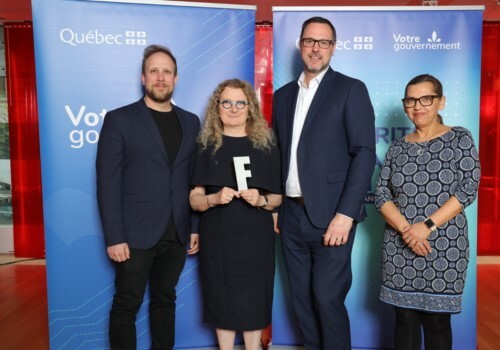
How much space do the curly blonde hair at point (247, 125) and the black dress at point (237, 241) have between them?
4 centimetres

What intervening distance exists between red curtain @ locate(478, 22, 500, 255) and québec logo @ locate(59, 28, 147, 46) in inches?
174

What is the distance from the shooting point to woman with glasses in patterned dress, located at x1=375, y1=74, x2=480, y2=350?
2.06 metres

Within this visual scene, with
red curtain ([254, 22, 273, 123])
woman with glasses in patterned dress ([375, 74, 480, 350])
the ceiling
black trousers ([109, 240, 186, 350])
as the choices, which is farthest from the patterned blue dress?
the ceiling

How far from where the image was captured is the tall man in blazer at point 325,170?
2.15m

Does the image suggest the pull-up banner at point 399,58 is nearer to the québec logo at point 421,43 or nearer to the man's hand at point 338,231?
the québec logo at point 421,43

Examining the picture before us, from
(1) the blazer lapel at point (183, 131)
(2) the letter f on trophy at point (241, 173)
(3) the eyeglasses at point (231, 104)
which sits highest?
(3) the eyeglasses at point (231, 104)

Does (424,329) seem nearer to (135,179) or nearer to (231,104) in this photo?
(231,104)

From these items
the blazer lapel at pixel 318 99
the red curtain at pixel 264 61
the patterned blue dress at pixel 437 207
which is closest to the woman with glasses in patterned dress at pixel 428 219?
the patterned blue dress at pixel 437 207

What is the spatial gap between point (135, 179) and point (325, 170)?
960 millimetres

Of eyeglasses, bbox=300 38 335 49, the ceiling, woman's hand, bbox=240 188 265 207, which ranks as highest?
the ceiling

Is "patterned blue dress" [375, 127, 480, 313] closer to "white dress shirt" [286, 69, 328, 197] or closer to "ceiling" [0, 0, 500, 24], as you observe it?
"white dress shirt" [286, 69, 328, 197]

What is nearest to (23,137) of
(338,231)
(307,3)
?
(307,3)

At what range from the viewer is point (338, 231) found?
2.15 metres

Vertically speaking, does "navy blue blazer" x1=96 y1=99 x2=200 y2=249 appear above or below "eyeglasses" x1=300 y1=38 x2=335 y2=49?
below
